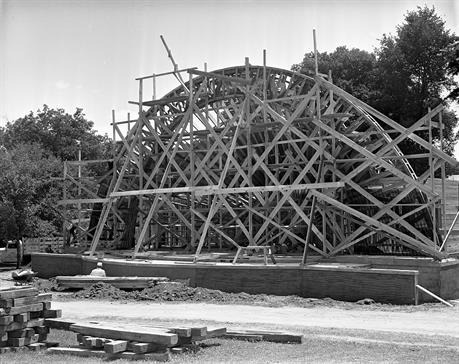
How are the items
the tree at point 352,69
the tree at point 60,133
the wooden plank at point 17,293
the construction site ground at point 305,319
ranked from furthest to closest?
the tree at point 60,133 → the tree at point 352,69 → the wooden plank at point 17,293 → the construction site ground at point 305,319

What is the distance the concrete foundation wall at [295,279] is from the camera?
59.8 feet

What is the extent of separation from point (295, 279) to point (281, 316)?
3795mm

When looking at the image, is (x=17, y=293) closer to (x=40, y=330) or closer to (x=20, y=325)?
(x=20, y=325)

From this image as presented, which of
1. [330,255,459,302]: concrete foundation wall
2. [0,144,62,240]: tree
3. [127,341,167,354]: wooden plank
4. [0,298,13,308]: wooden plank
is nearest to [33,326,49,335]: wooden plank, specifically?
[0,298,13,308]: wooden plank

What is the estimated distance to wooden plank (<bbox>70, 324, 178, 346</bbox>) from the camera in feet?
34.0

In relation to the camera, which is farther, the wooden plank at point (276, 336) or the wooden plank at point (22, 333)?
the wooden plank at point (276, 336)

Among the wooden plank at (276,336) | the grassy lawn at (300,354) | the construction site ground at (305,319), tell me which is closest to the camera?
the grassy lawn at (300,354)

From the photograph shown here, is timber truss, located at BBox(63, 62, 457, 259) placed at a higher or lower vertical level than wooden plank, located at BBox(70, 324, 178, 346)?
higher

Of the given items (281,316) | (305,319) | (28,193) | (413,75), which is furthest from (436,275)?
(413,75)

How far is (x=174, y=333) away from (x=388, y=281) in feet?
30.7

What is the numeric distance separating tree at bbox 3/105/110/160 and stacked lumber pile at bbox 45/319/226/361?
168 feet

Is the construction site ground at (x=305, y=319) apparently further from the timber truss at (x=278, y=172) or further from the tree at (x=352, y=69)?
the tree at (x=352, y=69)

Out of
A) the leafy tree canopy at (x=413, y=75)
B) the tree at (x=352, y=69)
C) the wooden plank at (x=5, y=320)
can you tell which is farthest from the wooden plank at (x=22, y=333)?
the tree at (x=352, y=69)

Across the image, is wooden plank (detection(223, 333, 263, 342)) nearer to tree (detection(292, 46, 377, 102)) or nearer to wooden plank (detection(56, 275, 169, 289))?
wooden plank (detection(56, 275, 169, 289))
